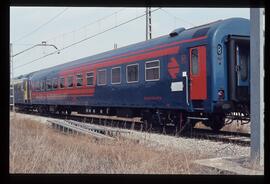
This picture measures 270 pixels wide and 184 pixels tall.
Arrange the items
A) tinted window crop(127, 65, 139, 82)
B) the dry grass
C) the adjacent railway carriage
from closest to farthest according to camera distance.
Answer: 1. the dry grass
2. the adjacent railway carriage
3. tinted window crop(127, 65, 139, 82)

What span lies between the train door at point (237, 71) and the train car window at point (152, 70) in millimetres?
2029

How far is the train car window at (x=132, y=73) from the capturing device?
11922mm

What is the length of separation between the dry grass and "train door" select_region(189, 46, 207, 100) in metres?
2.11

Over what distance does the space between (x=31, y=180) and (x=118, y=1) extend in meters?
2.35

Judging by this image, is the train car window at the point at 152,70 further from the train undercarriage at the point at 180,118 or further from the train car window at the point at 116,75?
the train car window at the point at 116,75

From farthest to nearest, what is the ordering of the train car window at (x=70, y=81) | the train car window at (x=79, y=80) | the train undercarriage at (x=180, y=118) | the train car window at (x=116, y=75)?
1. the train car window at (x=70, y=81)
2. the train car window at (x=79, y=80)
3. the train car window at (x=116, y=75)
4. the train undercarriage at (x=180, y=118)

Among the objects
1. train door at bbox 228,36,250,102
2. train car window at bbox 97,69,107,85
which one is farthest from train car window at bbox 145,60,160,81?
train car window at bbox 97,69,107,85

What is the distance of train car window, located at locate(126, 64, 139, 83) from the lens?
1192 centimetres

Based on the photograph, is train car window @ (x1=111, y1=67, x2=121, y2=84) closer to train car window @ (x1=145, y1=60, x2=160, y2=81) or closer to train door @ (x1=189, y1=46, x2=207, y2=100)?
train car window @ (x1=145, y1=60, x2=160, y2=81)

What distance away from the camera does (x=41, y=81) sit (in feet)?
69.9

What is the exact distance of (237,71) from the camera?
32.5 ft

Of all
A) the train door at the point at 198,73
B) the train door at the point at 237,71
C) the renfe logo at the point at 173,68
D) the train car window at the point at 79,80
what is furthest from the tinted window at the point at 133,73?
the train car window at the point at 79,80

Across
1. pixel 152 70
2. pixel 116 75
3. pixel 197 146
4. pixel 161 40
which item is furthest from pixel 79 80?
pixel 197 146
